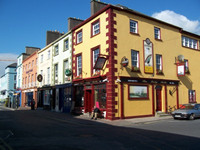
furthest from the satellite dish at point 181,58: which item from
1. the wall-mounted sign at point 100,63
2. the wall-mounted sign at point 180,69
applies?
the wall-mounted sign at point 100,63

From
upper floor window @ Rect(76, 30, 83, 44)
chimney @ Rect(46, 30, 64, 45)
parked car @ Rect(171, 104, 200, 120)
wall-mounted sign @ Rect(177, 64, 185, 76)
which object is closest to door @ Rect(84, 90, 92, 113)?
upper floor window @ Rect(76, 30, 83, 44)

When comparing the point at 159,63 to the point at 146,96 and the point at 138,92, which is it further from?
the point at 138,92

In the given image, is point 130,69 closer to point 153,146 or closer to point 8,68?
point 153,146

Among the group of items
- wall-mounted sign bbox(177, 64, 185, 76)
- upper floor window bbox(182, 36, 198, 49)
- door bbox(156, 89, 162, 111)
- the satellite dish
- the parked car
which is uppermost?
upper floor window bbox(182, 36, 198, 49)

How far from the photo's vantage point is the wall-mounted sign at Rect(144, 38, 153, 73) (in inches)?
728

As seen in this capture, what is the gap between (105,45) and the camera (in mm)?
16938

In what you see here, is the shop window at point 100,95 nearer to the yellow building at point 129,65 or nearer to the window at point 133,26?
the yellow building at point 129,65

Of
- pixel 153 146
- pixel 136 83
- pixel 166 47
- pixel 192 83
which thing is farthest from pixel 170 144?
pixel 192 83

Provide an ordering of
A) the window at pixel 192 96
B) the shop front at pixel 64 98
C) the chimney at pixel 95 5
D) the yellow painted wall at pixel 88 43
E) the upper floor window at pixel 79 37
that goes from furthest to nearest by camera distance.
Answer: the window at pixel 192 96, the shop front at pixel 64 98, the upper floor window at pixel 79 37, the chimney at pixel 95 5, the yellow painted wall at pixel 88 43

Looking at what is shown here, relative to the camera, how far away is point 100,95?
57.3 ft

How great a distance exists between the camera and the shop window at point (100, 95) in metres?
16.9

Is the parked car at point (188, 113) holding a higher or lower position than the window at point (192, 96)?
lower

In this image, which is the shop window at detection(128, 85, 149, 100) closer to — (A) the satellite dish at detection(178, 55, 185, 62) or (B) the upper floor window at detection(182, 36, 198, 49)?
(A) the satellite dish at detection(178, 55, 185, 62)

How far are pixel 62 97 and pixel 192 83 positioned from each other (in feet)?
51.5
